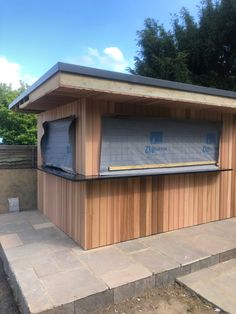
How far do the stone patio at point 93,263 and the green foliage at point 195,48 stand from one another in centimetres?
792

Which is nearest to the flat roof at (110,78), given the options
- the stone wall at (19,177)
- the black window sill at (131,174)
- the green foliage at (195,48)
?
the black window sill at (131,174)

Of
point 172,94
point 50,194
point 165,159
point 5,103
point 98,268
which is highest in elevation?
point 5,103

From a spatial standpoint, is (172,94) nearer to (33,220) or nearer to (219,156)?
(219,156)

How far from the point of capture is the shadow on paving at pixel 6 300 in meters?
2.69

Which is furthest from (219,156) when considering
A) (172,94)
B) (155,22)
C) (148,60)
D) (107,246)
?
(155,22)

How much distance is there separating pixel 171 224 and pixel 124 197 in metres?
1.01

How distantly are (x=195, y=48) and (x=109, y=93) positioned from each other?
9.60 metres

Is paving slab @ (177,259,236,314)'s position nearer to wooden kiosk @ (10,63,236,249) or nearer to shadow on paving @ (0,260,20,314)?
wooden kiosk @ (10,63,236,249)

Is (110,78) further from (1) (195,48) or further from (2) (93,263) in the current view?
(1) (195,48)

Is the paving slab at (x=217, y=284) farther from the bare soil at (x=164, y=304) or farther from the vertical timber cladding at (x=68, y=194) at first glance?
the vertical timber cladding at (x=68, y=194)

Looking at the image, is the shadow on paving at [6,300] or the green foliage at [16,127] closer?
the shadow on paving at [6,300]

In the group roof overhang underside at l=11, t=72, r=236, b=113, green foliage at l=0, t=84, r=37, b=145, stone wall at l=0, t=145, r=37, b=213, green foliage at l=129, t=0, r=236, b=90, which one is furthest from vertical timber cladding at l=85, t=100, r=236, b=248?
green foliage at l=0, t=84, r=37, b=145

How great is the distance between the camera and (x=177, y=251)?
361 centimetres

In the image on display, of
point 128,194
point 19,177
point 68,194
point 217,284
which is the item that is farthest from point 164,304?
point 19,177
